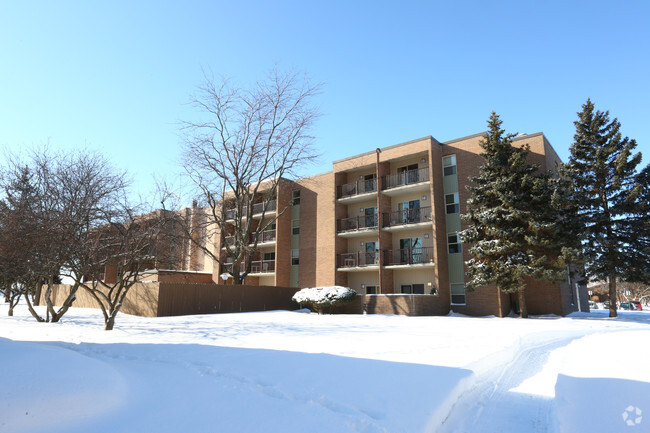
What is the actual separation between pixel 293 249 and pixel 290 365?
2581 cm

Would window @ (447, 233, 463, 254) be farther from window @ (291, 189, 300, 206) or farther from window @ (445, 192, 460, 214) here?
window @ (291, 189, 300, 206)

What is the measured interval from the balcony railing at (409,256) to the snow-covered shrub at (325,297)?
4588 mm

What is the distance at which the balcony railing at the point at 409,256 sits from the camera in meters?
24.4

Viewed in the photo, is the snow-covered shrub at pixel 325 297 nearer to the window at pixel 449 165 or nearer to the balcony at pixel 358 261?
the balcony at pixel 358 261

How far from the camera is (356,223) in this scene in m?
28.7

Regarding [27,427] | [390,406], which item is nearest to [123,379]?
[27,427]

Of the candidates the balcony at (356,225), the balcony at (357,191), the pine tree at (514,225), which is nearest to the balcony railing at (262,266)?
the balcony at (356,225)

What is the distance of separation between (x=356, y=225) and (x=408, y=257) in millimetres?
5070

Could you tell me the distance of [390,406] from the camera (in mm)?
4488

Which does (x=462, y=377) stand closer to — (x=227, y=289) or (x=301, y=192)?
(x=227, y=289)

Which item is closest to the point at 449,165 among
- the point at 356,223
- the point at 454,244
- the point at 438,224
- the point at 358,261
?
the point at 438,224

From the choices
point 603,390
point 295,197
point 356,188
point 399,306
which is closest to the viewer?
point 603,390

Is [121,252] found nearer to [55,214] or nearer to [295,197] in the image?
[55,214]

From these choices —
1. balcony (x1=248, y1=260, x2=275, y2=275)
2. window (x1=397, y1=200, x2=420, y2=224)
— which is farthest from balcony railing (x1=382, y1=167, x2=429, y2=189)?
balcony (x1=248, y1=260, x2=275, y2=275)
